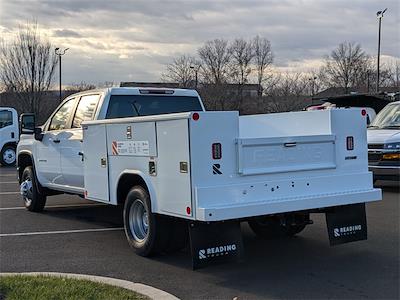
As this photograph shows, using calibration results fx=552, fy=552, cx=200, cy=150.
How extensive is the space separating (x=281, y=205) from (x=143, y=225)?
185 cm

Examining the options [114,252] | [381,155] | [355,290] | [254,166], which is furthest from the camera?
[381,155]

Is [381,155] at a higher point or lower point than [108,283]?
higher

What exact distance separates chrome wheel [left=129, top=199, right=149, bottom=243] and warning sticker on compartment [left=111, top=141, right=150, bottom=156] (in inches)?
23.7

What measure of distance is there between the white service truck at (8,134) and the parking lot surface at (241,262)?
1375cm

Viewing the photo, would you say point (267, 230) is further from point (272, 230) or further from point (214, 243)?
point (214, 243)

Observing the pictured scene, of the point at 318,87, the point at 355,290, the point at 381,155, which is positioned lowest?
the point at 355,290

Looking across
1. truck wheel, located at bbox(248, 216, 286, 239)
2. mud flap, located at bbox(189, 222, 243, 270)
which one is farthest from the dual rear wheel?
truck wheel, located at bbox(248, 216, 286, 239)

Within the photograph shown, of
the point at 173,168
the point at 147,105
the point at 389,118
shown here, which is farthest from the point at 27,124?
the point at 389,118

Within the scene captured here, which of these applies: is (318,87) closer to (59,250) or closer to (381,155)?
(381,155)

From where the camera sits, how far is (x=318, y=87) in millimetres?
71062

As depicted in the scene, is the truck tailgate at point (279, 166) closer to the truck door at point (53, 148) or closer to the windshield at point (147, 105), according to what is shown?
the windshield at point (147, 105)

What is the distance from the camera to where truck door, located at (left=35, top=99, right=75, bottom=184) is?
914 cm

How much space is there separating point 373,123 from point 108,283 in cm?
950

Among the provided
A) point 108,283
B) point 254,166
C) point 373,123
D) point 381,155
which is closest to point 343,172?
point 254,166
